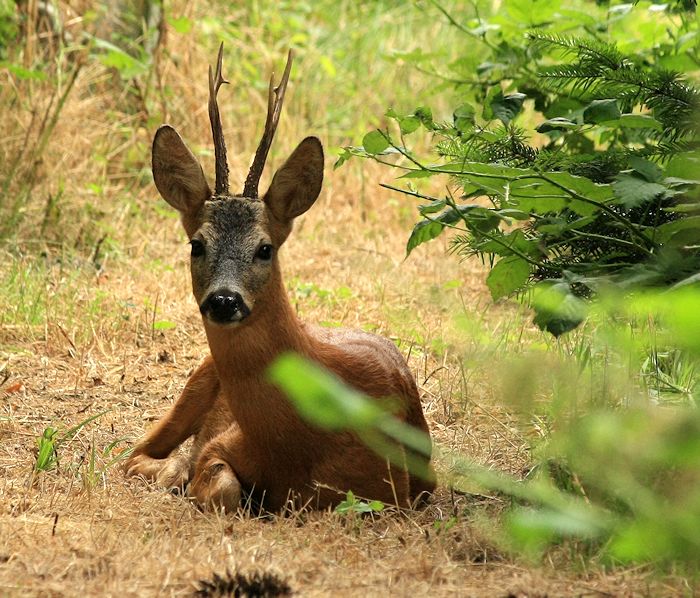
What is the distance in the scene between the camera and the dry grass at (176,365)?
8.89 feet

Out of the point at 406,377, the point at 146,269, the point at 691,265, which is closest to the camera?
the point at 691,265

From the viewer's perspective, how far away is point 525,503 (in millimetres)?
3354

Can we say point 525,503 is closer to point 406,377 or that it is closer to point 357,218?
point 406,377

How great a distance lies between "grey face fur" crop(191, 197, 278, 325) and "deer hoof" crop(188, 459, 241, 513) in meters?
0.47

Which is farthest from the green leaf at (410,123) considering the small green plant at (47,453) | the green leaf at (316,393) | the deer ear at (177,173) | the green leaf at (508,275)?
the green leaf at (316,393)

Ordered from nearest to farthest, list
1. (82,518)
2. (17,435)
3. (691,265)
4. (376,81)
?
(691,265) < (82,518) < (17,435) < (376,81)

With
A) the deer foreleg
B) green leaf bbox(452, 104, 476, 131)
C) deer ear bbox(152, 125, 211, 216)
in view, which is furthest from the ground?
deer ear bbox(152, 125, 211, 216)

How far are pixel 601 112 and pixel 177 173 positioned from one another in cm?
144

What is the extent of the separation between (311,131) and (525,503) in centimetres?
563

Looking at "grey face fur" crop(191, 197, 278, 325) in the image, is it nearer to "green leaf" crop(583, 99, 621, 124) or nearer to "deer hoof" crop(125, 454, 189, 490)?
"deer hoof" crop(125, 454, 189, 490)

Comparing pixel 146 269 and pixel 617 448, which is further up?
pixel 617 448

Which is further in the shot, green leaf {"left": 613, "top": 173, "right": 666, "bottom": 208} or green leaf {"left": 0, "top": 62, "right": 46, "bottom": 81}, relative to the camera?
green leaf {"left": 0, "top": 62, "right": 46, "bottom": 81}

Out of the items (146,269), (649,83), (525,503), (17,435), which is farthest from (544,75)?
(146,269)

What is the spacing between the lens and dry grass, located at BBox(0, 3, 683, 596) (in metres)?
2.71
